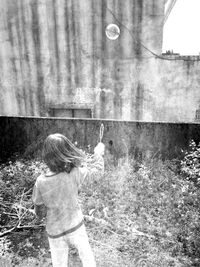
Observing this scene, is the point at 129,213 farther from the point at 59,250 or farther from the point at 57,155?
the point at 57,155

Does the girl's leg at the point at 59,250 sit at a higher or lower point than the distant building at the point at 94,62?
lower

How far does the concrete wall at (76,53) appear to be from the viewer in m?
8.24

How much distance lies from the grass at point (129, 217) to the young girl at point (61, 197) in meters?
0.89

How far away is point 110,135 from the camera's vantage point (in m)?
5.23

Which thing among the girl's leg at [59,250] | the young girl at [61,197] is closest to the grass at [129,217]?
the girl's leg at [59,250]

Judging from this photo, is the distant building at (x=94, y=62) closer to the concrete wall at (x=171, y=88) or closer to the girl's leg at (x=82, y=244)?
the concrete wall at (x=171, y=88)

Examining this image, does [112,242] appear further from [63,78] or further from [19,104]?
[19,104]

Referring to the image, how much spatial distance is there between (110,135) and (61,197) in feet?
10.2

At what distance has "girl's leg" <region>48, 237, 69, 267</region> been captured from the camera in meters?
2.31

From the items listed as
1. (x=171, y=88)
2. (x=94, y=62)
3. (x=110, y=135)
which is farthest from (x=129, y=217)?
(x=94, y=62)

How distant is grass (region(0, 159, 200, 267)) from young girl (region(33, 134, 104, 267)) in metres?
0.89

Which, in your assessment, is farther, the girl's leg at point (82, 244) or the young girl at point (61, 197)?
the girl's leg at point (82, 244)

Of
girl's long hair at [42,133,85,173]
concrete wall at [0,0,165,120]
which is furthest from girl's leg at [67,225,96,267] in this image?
concrete wall at [0,0,165,120]

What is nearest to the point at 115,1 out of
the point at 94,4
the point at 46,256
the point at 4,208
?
the point at 94,4
